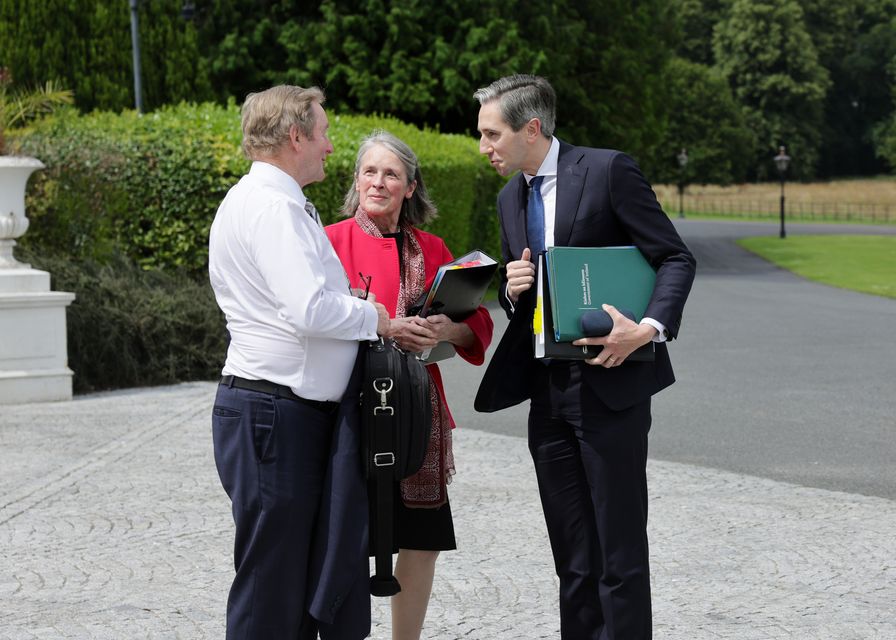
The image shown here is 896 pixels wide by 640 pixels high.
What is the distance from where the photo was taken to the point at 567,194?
13.0 feet

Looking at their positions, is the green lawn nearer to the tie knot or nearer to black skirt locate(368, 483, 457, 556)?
black skirt locate(368, 483, 457, 556)

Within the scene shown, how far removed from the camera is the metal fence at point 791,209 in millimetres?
72375

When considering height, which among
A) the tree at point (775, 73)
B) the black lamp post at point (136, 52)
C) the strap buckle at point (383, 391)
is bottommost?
the strap buckle at point (383, 391)

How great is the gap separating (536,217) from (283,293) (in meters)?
0.98

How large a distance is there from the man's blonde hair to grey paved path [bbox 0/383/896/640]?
200cm

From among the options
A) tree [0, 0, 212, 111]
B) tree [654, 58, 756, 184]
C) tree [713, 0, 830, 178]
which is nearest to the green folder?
tree [0, 0, 212, 111]

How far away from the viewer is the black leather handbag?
364 centimetres

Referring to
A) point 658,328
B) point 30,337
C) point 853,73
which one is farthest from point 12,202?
point 853,73

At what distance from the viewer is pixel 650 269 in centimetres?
392

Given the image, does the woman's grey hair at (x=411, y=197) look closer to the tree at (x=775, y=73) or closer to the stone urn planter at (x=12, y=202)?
the stone urn planter at (x=12, y=202)

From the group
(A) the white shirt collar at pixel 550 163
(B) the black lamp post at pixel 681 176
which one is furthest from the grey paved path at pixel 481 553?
(B) the black lamp post at pixel 681 176

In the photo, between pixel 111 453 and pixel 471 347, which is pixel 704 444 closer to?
pixel 111 453

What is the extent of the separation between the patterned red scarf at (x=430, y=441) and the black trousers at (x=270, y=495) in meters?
0.60

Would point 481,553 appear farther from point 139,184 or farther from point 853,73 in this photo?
point 853,73
